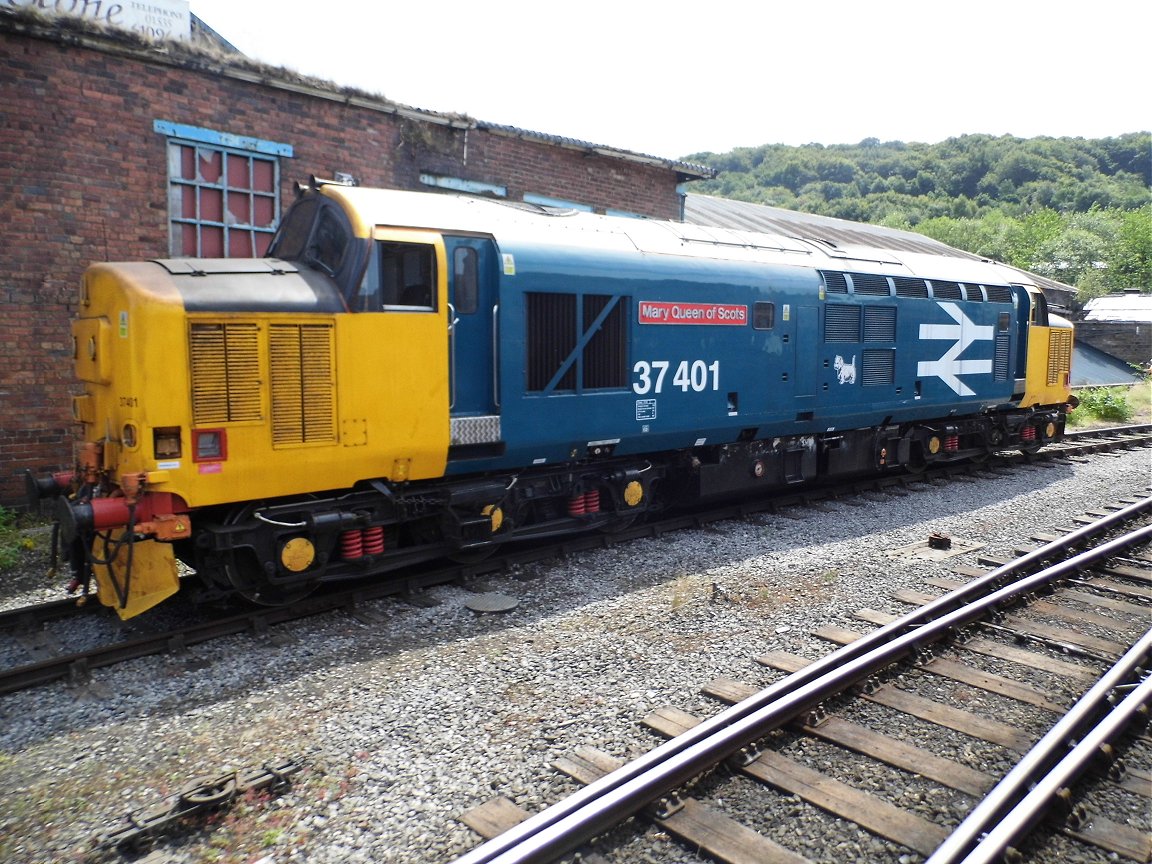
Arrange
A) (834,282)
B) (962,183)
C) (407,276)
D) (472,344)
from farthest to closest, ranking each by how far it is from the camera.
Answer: (962,183) < (834,282) < (472,344) < (407,276)

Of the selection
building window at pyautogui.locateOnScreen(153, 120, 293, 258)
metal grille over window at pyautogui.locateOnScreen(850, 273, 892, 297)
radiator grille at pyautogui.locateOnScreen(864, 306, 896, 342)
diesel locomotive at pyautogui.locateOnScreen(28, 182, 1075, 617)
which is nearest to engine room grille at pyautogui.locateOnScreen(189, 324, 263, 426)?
diesel locomotive at pyautogui.locateOnScreen(28, 182, 1075, 617)

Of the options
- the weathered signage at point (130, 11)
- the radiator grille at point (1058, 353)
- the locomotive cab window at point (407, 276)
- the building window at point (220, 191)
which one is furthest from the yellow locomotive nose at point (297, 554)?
the radiator grille at point (1058, 353)

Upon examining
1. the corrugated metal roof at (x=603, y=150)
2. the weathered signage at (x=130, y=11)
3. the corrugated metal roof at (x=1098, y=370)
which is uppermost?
the weathered signage at (x=130, y=11)

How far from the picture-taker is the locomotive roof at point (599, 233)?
7148 millimetres

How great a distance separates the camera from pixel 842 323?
11.1 meters

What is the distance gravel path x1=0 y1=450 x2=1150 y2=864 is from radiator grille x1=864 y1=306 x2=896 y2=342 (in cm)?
377

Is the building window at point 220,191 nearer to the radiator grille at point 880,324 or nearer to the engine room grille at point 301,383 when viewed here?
the engine room grille at point 301,383

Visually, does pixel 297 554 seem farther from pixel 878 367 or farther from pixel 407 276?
pixel 878 367

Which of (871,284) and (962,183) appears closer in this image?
(871,284)

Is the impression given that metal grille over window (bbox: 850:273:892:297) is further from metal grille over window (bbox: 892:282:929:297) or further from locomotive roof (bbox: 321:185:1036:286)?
metal grille over window (bbox: 892:282:929:297)

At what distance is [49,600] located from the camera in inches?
286

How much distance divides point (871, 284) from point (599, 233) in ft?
15.5

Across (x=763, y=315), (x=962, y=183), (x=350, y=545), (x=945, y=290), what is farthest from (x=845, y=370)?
(x=962, y=183)

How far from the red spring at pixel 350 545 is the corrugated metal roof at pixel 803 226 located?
14439 millimetres
